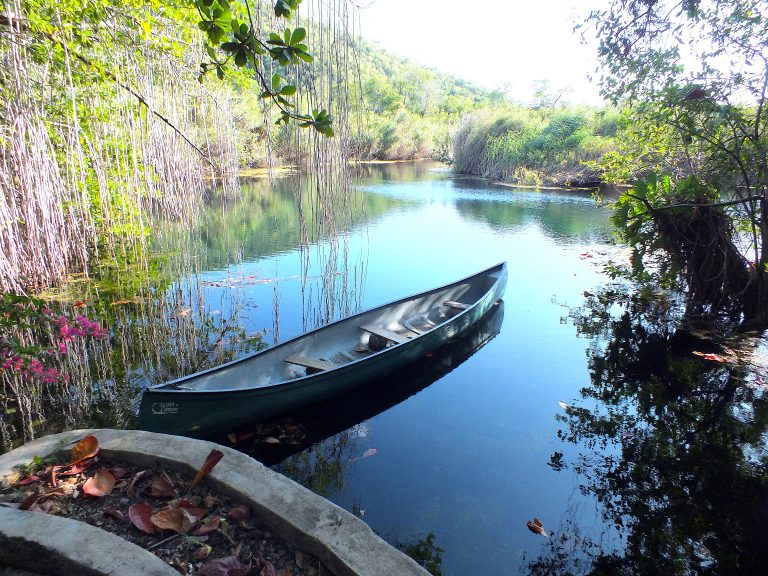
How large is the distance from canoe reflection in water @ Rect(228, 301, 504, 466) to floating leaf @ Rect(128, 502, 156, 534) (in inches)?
80.6

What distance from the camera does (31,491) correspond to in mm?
2053

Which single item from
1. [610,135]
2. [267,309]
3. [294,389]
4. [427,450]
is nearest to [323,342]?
[294,389]

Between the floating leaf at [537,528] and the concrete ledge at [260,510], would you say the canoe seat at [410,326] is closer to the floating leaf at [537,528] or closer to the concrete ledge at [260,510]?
the floating leaf at [537,528]

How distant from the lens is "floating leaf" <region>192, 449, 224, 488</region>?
211 centimetres

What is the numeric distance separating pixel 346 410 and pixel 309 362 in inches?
24.7

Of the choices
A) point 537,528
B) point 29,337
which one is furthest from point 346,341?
point 29,337

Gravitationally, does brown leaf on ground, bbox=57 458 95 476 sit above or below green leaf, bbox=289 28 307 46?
below

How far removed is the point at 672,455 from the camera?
13.7 feet

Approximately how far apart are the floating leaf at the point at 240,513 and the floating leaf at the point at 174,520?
14cm

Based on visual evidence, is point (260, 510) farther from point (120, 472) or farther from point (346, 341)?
point (346, 341)

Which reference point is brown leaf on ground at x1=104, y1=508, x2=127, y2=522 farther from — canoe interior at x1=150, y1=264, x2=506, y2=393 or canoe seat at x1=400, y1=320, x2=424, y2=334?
canoe seat at x1=400, y1=320, x2=424, y2=334

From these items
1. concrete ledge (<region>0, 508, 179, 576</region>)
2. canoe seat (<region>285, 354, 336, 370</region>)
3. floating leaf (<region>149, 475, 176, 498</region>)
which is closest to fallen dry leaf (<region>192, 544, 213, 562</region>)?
concrete ledge (<region>0, 508, 179, 576</region>)

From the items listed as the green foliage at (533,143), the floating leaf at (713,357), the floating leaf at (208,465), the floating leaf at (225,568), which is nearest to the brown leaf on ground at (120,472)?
the floating leaf at (208,465)

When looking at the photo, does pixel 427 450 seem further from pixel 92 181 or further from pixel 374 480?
pixel 92 181
